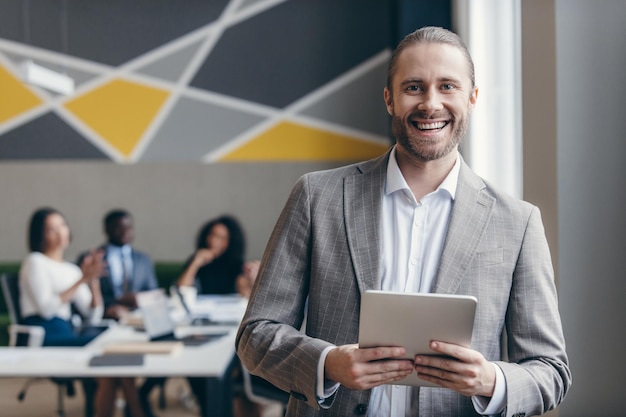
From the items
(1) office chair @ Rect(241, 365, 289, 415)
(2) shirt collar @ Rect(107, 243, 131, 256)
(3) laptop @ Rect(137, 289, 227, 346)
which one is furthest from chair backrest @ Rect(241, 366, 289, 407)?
(2) shirt collar @ Rect(107, 243, 131, 256)

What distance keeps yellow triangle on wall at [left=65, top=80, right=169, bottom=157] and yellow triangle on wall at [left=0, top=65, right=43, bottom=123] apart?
0.32 m

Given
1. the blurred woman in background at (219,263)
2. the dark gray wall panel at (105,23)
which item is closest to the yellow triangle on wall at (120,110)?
the dark gray wall panel at (105,23)

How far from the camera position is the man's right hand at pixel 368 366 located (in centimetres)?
137

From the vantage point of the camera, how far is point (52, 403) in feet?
17.8

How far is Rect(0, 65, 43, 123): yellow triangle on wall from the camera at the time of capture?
263 inches

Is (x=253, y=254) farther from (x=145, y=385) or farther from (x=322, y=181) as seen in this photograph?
(x=322, y=181)

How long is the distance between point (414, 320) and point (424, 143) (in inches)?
14.2

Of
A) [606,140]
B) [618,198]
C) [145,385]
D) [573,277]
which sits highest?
[606,140]

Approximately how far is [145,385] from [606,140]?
150 inches

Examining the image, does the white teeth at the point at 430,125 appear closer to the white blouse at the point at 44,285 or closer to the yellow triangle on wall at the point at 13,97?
the white blouse at the point at 44,285

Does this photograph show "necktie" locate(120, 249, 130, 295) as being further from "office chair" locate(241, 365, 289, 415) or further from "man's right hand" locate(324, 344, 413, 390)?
"man's right hand" locate(324, 344, 413, 390)

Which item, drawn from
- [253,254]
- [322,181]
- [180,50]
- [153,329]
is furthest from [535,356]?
[180,50]

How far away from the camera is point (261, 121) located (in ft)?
22.3

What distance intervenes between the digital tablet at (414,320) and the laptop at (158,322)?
2.79 meters
